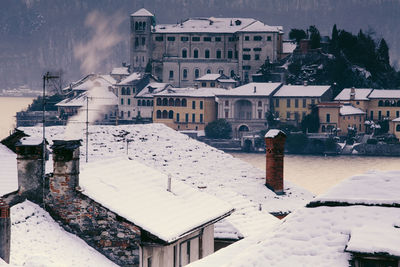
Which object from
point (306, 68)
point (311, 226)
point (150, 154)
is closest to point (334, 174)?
point (306, 68)

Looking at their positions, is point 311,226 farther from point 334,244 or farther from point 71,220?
point 71,220

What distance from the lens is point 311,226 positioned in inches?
227

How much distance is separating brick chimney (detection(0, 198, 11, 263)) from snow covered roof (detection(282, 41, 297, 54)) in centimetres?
11100

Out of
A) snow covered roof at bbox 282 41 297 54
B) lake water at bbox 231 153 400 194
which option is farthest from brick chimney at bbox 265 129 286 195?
snow covered roof at bbox 282 41 297 54

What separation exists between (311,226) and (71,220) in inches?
205

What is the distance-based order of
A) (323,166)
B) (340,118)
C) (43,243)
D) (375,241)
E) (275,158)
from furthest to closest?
1. (340,118)
2. (323,166)
3. (275,158)
4. (43,243)
5. (375,241)

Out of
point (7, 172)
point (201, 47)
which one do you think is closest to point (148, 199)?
point (7, 172)

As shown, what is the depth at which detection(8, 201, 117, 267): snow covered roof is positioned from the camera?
9109 millimetres

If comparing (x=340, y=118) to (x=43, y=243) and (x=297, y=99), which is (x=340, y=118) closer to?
(x=297, y=99)

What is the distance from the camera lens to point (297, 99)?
10081 centimetres

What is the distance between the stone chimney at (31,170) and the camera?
34.0 feet

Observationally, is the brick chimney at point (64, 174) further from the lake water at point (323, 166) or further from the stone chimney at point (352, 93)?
the stone chimney at point (352, 93)

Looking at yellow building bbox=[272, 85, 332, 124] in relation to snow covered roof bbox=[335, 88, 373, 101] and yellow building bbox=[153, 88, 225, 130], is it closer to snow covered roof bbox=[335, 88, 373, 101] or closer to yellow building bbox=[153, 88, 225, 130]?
snow covered roof bbox=[335, 88, 373, 101]

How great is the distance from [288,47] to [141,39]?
78.2 feet
